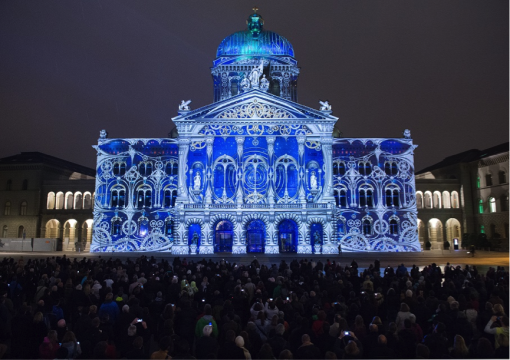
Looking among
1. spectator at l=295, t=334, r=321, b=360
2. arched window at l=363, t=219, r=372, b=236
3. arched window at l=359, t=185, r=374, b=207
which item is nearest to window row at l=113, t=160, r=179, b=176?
arched window at l=359, t=185, r=374, b=207

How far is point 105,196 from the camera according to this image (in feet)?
182

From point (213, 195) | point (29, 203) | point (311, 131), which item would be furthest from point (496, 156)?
point (29, 203)

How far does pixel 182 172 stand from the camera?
5206 cm

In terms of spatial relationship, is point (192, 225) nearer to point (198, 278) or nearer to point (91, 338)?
point (198, 278)

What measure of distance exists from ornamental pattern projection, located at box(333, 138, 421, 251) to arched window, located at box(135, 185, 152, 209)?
23.7m

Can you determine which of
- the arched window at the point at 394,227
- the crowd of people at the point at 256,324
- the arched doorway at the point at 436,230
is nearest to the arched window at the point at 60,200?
the arched window at the point at 394,227

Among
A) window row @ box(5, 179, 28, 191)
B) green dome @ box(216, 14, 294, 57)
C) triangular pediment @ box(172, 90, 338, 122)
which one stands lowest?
window row @ box(5, 179, 28, 191)

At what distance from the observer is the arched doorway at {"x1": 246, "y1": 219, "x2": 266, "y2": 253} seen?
51812 mm

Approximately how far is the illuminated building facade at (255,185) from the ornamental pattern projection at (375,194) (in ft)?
0.41

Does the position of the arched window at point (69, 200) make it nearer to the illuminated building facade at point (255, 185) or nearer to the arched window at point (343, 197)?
the illuminated building facade at point (255, 185)

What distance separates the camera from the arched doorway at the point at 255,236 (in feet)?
170

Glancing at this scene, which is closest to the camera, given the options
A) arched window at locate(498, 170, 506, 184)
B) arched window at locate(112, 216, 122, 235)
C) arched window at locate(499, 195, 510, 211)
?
arched window at locate(112, 216, 122, 235)

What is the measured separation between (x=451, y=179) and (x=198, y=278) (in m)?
58.2

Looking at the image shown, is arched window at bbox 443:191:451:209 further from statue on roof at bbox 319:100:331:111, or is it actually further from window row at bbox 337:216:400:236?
statue on roof at bbox 319:100:331:111
